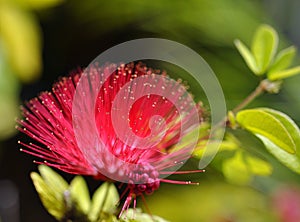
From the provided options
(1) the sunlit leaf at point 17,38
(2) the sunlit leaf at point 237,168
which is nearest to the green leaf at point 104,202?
(2) the sunlit leaf at point 237,168

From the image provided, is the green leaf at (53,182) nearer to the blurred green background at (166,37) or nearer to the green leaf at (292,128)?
the green leaf at (292,128)

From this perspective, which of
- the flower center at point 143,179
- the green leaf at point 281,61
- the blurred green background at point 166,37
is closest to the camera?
the flower center at point 143,179

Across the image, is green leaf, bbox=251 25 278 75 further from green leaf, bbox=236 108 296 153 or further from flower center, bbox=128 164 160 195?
flower center, bbox=128 164 160 195

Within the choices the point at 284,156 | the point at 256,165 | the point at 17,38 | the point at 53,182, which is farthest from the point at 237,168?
the point at 17,38

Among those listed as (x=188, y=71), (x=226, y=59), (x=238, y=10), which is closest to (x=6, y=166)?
(x=188, y=71)

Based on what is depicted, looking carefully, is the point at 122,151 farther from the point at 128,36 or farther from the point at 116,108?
the point at 128,36

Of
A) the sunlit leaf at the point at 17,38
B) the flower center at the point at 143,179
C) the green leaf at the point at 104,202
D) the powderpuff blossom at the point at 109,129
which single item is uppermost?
the sunlit leaf at the point at 17,38
